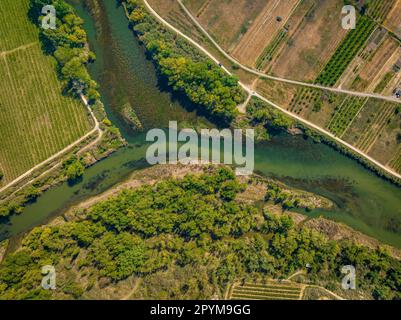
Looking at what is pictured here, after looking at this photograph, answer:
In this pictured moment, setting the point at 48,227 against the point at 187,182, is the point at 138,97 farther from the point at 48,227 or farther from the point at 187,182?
the point at 48,227

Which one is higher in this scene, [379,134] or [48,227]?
[379,134]

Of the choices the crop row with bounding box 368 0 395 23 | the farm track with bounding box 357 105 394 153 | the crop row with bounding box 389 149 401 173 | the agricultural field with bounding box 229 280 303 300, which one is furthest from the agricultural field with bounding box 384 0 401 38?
the agricultural field with bounding box 229 280 303 300

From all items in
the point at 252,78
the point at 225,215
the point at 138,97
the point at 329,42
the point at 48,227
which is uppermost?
the point at 329,42

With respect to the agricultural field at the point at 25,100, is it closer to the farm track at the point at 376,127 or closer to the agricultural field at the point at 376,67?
the agricultural field at the point at 376,67

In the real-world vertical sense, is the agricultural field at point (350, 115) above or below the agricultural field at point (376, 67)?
below

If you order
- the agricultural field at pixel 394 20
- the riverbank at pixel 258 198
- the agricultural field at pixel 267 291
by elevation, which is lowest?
the agricultural field at pixel 267 291

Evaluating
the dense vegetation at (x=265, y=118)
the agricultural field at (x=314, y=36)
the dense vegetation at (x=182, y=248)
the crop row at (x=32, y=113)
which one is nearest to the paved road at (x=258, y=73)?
the agricultural field at (x=314, y=36)

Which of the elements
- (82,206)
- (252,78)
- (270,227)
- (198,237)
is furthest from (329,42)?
(82,206)
